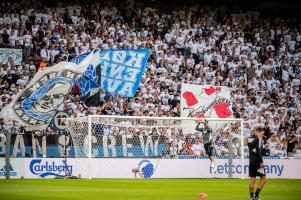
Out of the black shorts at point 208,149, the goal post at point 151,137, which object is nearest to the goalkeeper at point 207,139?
the black shorts at point 208,149

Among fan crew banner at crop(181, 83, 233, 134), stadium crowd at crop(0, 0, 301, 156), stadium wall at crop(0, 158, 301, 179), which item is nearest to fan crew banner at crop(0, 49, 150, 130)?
stadium crowd at crop(0, 0, 301, 156)

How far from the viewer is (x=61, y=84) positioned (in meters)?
30.3

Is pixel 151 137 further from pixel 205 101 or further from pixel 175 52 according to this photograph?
pixel 175 52

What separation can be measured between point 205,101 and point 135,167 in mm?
5883

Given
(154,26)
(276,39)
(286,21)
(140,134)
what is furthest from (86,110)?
(286,21)

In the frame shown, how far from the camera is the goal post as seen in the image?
100ft

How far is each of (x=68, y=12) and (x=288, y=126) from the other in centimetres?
1275

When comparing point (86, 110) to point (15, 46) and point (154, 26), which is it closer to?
point (15, 46)

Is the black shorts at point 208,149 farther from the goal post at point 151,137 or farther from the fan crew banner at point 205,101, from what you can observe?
the fan crew banner at point 205,101

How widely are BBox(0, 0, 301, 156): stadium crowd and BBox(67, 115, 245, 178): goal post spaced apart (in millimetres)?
429

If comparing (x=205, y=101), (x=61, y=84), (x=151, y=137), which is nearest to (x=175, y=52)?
(x=205, y=101)

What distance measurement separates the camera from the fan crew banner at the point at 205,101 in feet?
114

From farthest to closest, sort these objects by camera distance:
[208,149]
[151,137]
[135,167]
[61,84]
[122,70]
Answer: [122,70], [151,137], [135,167], [208,149], [61,84]

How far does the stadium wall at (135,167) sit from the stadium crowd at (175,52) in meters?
0.86
